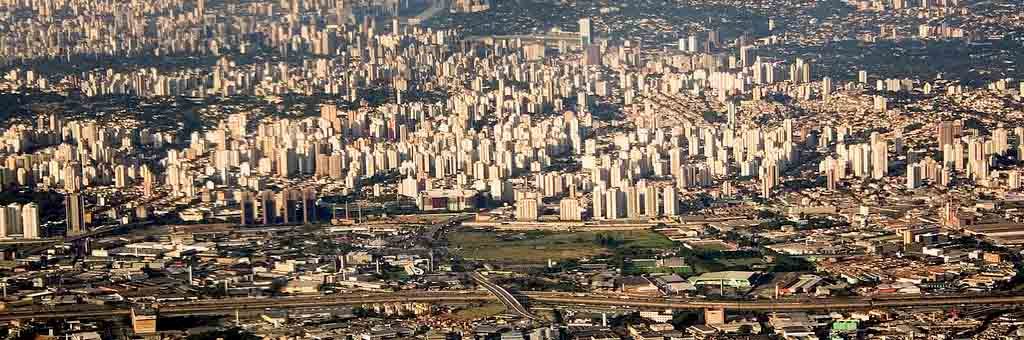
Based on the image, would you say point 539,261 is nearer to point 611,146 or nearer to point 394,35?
point 611,146

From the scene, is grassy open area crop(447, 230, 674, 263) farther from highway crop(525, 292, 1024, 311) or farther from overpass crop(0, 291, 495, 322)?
highway crop(525, 292, 1024, 311)

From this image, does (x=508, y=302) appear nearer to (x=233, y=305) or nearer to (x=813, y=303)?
(x=233, y=305)

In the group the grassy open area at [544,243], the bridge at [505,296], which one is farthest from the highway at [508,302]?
the grassy open area at [544,243]

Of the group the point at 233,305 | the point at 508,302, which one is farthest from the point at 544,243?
the point at 233,305

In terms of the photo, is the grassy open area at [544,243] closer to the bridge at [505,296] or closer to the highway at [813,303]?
the bridge at [505,296]

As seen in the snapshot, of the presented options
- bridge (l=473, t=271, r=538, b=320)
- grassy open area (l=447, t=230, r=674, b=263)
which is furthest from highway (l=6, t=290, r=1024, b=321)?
grassy open area (l=447, t=230, r=674, b=263)

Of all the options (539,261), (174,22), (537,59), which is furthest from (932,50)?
(539,261)

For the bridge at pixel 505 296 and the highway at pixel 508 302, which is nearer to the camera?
the bridge at pixel 505 296

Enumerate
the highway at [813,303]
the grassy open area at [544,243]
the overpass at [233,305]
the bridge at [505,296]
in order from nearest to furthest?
the bridge at [505,296]
the highway at [813,303]
the overpass at [233,305]
the grassy open area at [544,243]

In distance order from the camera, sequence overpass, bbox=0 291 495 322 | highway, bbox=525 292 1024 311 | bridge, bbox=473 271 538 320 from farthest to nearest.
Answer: overpass, bbox=0 291 495 322, highway, bbox=525 292 1024 311, bridge, bbox=473 271 538 320
